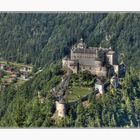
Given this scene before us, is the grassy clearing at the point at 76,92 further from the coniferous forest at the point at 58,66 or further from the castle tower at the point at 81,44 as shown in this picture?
the castle tower at the point at 81,44

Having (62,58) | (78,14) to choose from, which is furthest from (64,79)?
(78,14)

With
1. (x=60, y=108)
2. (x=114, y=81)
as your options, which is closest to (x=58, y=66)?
(x=60, y=108)

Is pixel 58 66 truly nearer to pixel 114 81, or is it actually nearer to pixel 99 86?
pixel 99 86

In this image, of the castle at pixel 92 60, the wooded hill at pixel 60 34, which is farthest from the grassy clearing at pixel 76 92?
the wooded hill at pixel 60 34

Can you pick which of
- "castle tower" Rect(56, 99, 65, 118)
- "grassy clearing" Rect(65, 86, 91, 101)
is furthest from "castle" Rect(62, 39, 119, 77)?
"castle tower" Rect(56, 99, 65, 118)

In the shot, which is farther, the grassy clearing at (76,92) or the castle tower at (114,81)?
the castle tower at (114,81)

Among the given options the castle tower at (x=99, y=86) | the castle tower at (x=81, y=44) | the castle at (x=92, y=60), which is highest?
the castle tower at (x=81, y=44)

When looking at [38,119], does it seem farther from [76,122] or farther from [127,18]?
[127,18]
